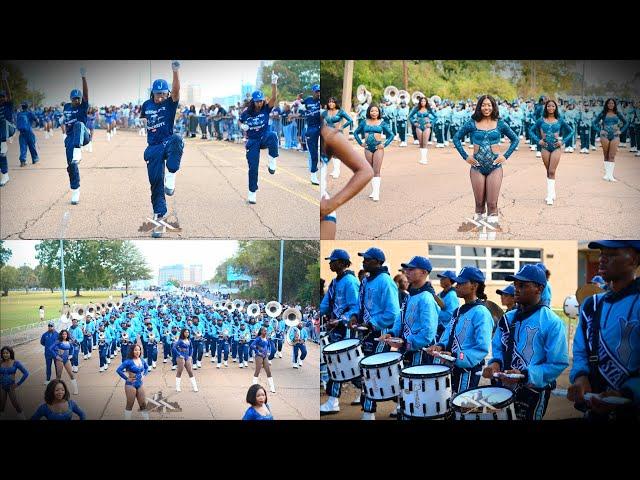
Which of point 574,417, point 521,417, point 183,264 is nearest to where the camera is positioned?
point 521,417

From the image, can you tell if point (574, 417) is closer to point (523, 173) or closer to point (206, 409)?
point (523, 173)

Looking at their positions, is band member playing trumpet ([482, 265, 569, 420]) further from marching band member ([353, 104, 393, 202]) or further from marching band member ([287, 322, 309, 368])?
marching band member ([353, 104, 393, 202])

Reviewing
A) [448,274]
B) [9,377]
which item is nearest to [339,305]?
[448,274]

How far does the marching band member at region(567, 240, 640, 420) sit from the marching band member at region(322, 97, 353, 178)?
2606 mm

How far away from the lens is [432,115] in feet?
25.6

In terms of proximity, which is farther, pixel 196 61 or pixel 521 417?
pixel 196 61

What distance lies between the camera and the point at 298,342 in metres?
7.69

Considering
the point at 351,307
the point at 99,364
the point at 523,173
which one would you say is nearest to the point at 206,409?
the point at 99,364

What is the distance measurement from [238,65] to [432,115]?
68.1 inches

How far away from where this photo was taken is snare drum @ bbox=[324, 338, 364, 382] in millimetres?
7293

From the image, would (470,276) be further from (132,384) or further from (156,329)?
(132,384)

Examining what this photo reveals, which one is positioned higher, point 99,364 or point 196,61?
point 196,61

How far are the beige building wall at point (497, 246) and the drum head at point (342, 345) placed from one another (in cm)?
55
